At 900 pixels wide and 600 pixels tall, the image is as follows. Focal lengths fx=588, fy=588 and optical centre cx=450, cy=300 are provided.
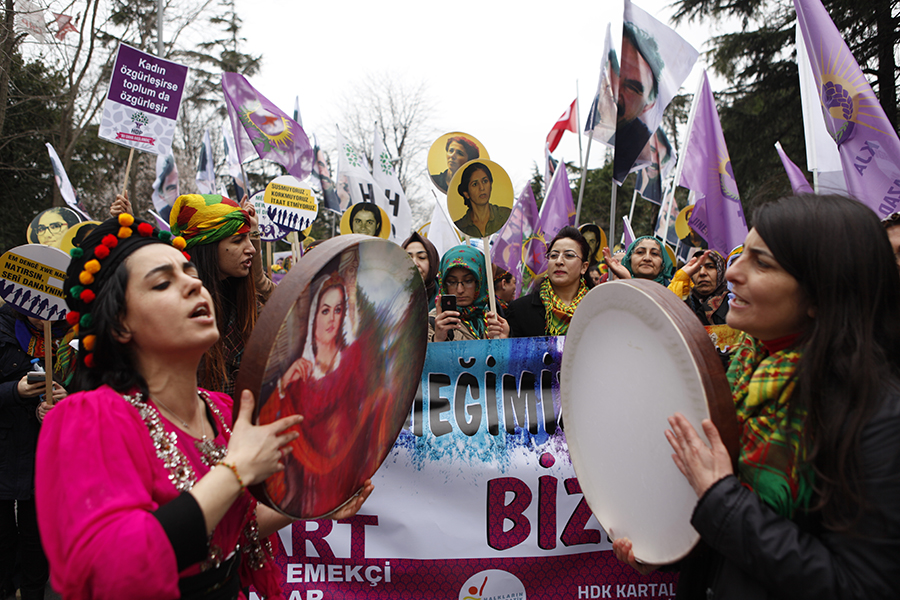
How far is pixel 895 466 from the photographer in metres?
1.23

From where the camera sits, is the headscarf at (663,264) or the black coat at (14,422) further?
the headscarf at (663,264)

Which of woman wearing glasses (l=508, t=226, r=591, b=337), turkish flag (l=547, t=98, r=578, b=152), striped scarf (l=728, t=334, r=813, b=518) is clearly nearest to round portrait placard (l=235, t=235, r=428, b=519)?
striped scarf (l=728, t=334, r=813, b=518)

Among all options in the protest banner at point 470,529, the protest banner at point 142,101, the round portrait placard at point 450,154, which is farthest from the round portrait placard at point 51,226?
the protest banner at point 470,529

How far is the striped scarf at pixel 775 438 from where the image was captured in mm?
1355

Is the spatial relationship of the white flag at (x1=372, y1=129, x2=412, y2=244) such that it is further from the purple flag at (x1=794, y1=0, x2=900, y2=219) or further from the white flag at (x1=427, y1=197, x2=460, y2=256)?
the purple flag at (x1=794, y1=0, x2=900, y2=219)

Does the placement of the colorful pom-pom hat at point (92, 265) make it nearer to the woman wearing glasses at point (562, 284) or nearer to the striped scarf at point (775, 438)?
the striped scarf at point (775, 438)

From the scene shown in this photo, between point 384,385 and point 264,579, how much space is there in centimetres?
65

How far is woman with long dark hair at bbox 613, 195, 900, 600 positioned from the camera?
1.24 meters

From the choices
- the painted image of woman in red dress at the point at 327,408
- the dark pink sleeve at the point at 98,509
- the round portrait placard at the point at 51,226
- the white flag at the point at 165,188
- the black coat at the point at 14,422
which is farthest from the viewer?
the white flag at the point at 165,188

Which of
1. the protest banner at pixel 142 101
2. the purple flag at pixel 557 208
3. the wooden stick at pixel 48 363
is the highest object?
the protest banner at pixel 142 101

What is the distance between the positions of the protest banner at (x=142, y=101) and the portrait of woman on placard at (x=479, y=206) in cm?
263

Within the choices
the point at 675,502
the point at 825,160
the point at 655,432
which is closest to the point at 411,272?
the point at 655,432

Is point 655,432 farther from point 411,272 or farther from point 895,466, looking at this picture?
point 411,272

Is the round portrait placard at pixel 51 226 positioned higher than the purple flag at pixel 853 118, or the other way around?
the purple flag at pixel 853 118
